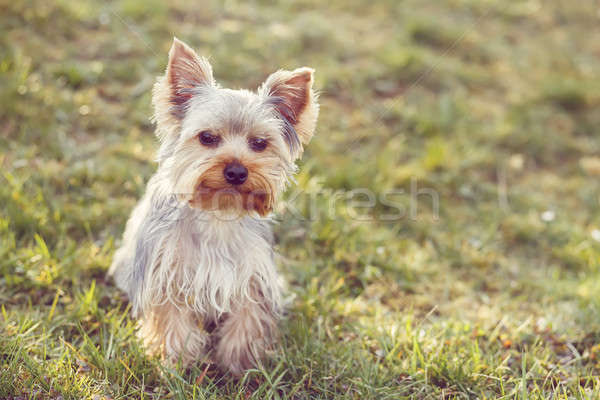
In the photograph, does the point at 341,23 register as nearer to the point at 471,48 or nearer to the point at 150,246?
the point at 471,48

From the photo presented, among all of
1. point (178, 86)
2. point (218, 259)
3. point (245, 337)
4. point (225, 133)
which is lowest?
point (245, 337)

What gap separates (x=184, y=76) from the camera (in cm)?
309

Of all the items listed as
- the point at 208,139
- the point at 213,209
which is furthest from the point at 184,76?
the point at 213,209

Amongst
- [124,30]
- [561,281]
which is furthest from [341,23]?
[561,281]

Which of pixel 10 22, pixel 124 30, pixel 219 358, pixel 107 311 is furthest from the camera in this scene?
pixel 124 30

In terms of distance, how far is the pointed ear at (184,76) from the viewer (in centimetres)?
302

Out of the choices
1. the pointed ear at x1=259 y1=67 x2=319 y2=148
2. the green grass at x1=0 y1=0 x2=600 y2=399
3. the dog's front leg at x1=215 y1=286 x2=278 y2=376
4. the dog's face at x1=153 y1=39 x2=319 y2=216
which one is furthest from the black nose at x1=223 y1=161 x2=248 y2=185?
the green grass at x1=0 y1=0 x2=600 y2=399

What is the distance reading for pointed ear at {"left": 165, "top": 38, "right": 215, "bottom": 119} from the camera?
3.02m

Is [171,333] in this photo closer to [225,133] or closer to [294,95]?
[225,133]

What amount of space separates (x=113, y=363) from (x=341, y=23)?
624cm

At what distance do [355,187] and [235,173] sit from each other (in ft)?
8.17

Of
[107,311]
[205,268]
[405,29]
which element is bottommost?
[107,311]

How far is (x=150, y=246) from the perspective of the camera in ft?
10.2

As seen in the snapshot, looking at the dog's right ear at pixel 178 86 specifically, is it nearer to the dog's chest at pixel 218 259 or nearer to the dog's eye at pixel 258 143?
the dog's eye at pixel 258 143
